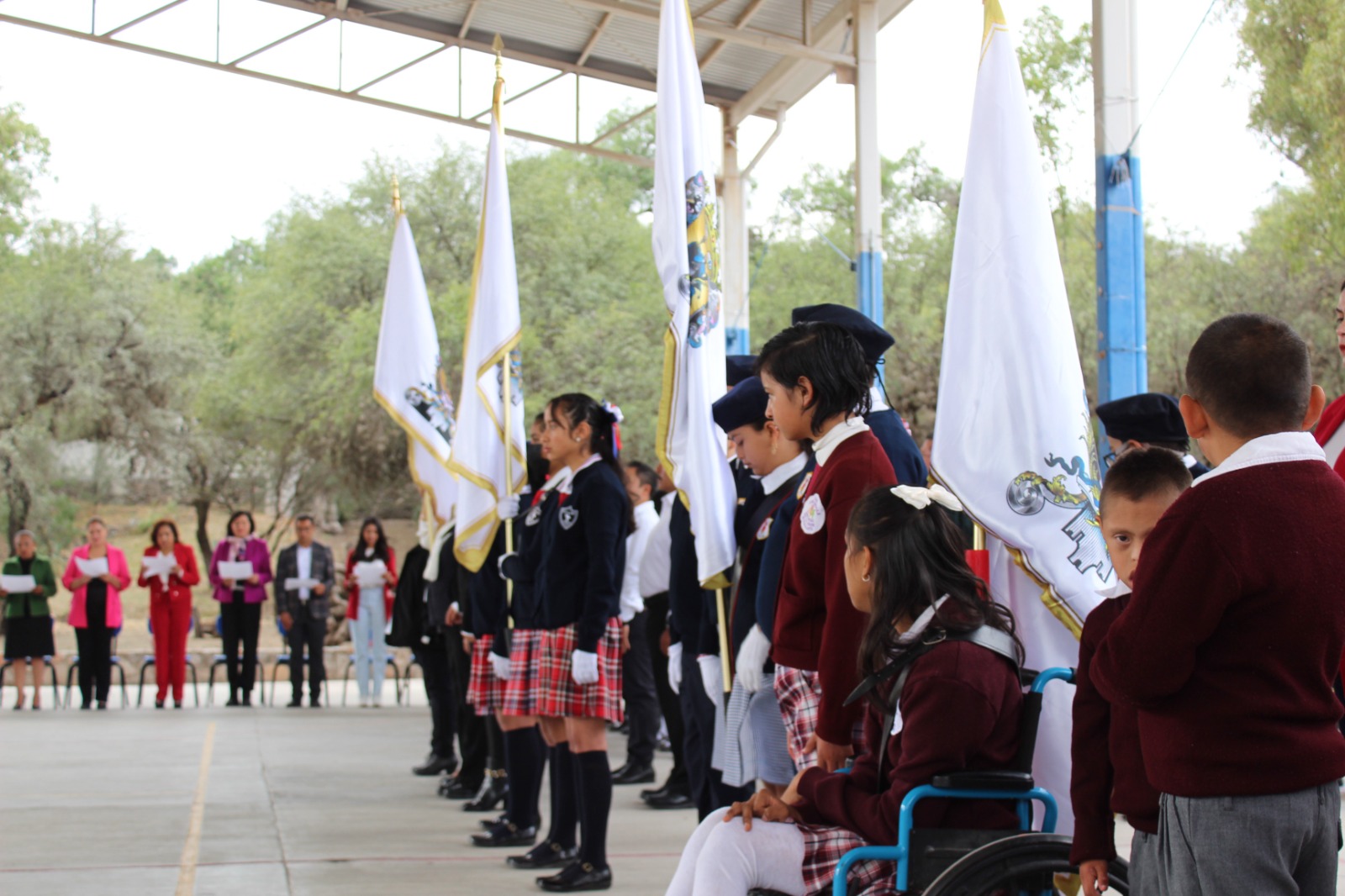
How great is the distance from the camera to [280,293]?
23.1 meters

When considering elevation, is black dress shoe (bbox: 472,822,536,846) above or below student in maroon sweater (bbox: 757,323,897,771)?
below

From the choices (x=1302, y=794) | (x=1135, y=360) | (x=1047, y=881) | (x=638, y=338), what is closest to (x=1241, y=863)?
(x=1302, y=794)

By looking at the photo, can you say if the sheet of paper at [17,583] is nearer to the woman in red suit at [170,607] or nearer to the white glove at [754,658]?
the woman in red suit at [170,607]

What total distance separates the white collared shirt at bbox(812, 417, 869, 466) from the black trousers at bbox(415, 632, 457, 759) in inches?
212

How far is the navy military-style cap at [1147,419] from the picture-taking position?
4.32 metres

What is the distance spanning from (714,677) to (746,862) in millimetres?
1365

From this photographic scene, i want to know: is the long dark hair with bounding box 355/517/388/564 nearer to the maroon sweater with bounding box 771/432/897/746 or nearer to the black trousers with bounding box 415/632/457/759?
the black trousers with bounding box 415/632/457/759

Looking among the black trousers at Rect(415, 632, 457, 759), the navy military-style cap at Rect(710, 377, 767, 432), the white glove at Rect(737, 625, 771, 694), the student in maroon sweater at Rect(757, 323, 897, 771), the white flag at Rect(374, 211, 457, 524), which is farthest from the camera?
the black trousers at Rect(415, 632, 457, 759)

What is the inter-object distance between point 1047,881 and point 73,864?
4287 mm

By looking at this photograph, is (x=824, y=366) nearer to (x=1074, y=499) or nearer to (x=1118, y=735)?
(x=1074, y=499)

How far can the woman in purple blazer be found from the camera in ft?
41.6

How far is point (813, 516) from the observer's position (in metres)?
3.32

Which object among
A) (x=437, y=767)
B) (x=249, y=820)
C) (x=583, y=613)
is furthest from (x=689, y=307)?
(x=437, y=767)

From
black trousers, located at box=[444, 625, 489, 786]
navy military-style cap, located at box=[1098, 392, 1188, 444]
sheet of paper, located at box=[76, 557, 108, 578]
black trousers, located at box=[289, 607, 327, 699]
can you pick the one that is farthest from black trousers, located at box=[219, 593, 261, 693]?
navy military-style cap, located at box=[1098, 392, 1188, 444]
